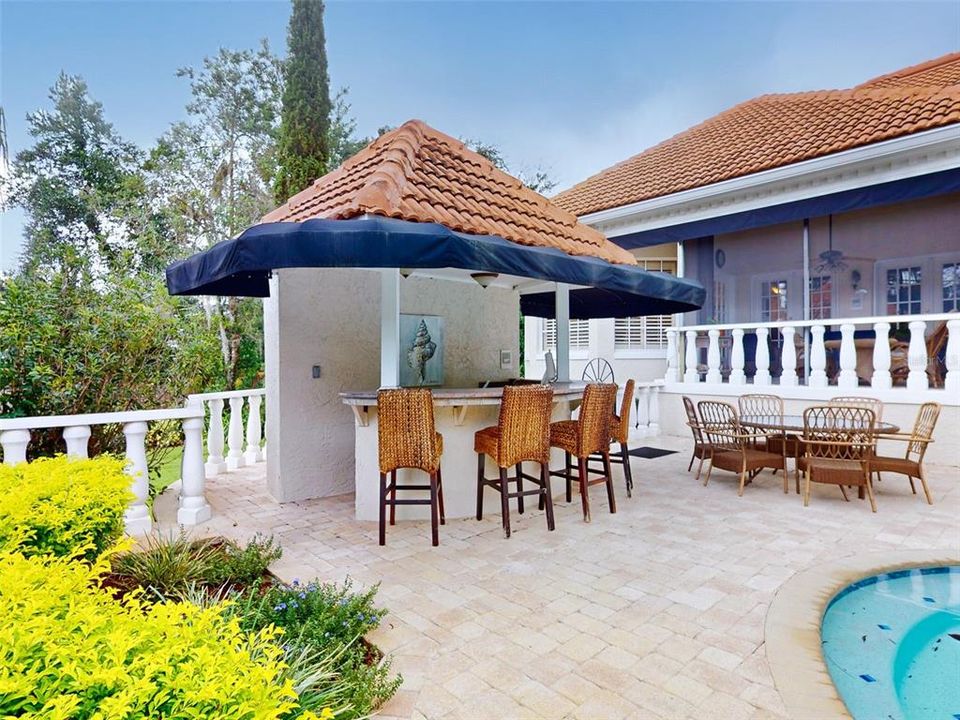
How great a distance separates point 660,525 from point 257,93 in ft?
58.6

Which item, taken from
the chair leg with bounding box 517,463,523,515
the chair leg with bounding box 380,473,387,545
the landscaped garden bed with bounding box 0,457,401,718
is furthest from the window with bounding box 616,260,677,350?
the landscaped garden bed with bounding box 0,457,401,718

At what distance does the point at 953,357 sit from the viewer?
23.7ft

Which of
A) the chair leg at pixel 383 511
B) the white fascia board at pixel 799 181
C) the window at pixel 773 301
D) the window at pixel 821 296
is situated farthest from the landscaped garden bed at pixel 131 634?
the window at pixel 821 296

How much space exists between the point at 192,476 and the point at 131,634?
4.49 m

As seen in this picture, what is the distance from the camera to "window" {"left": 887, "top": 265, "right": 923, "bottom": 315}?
10.2 m

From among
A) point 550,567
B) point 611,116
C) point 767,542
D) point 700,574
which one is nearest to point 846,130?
point 767,542

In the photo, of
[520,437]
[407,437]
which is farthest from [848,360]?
[407,437]

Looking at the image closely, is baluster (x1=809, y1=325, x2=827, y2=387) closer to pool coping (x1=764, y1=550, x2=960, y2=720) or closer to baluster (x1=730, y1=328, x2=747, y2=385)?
baluster (x1=730, y1=328, x2=747, y2=385)

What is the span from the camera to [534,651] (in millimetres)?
2895

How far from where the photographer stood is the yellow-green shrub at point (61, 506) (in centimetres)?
245

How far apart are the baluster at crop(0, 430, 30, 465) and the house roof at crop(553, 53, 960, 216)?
1037 centimetres

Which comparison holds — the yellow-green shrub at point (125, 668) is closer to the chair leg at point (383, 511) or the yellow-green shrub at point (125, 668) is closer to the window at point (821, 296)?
the chair leg at point (383, 511)

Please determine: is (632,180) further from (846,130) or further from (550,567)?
(550,567)

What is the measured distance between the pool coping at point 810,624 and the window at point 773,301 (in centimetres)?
801
